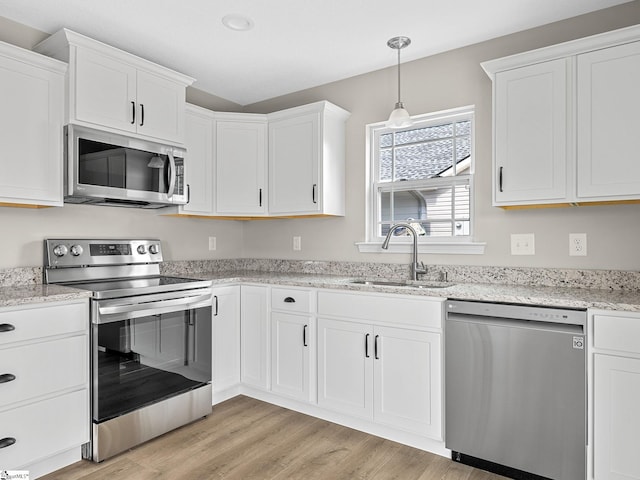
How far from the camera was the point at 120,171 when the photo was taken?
261 centimetres

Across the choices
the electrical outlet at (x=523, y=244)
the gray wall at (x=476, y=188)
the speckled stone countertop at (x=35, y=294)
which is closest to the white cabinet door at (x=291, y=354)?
the gray wall at (x=476, y=188)

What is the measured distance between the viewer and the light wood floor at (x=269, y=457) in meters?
2.11

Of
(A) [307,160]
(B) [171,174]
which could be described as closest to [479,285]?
(A) [307,160]

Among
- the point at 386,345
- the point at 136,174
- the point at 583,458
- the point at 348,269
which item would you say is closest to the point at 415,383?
the point at 386,345

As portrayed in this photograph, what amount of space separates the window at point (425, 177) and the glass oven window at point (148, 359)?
4.80ft

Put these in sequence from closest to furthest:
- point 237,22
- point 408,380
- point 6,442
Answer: point 6,442 < point 408,380 < point 237,22

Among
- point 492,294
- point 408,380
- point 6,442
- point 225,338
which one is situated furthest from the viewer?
point 225,338

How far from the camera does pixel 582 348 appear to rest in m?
1.86

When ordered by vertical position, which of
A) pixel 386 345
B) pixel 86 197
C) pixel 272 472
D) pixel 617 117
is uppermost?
pixel 617 117

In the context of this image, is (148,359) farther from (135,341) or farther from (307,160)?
(307,160)

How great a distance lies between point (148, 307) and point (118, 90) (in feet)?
4.40

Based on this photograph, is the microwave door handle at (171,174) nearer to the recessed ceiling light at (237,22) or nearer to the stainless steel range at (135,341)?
the stainless steel range at (135,341)

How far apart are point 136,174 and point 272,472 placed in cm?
195

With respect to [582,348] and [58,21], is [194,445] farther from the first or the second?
[58,21]
